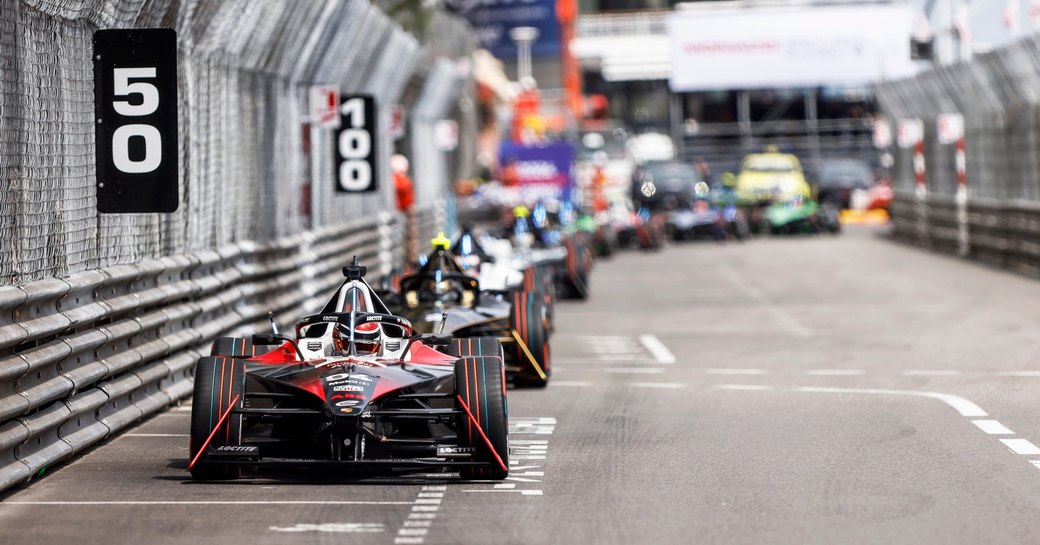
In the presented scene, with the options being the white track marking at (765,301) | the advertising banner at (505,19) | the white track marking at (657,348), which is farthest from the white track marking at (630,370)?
the advertising banner at (505,19)

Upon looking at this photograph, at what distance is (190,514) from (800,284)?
19.0 meters

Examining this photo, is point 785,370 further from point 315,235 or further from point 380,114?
point 380,114

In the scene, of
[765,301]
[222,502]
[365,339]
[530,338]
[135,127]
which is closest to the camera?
[222,502]

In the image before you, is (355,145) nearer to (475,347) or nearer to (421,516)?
(475,347)

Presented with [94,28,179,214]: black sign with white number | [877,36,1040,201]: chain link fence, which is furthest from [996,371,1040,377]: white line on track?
[877,36,1040,201]: chain link fence

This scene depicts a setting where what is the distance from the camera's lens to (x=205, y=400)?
31.0 feet

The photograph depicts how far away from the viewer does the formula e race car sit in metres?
14.1

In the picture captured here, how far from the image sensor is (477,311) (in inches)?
575

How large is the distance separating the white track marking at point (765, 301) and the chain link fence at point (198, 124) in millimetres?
5429

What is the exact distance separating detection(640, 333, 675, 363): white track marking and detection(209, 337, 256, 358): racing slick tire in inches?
246

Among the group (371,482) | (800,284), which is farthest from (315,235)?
(371,482)

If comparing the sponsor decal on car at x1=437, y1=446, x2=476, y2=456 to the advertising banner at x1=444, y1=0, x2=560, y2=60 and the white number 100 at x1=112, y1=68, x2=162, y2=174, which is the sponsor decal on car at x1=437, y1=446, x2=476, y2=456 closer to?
the white number 100 at x1=112, y1=68, x2=162, y2=174

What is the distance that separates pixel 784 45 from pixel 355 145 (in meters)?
41.3

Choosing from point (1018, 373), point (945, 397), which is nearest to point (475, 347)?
point (945, 397)
